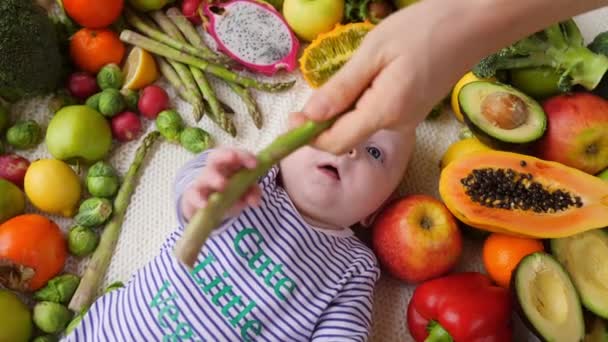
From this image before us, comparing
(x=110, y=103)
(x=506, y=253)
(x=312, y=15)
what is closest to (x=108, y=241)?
(x=110, y=103)

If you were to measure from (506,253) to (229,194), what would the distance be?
0.68 metres

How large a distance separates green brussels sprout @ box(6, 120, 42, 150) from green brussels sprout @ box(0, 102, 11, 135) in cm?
A: 2

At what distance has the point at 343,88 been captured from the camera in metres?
0.64

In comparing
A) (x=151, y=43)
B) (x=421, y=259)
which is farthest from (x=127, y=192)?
(x=421, y=259)

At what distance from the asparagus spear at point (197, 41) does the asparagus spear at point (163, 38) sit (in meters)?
0.04

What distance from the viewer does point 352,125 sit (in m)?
0.63

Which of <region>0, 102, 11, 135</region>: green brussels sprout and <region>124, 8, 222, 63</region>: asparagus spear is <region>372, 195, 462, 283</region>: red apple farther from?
<region>0, 102, 11, 135</region>: green brussels sprout

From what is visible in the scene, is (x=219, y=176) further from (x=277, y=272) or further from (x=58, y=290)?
(x=58, y=290)

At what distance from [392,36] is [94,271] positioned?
76cm

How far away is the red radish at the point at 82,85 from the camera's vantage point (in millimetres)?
1277

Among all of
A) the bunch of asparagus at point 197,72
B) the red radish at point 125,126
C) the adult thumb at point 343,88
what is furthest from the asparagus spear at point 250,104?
the adult thumb at point 343,88

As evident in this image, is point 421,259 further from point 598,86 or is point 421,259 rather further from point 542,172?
point 598,86

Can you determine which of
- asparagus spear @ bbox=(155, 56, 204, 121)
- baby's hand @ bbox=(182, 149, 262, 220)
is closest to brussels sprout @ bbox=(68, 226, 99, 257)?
asparagus spear @ bbox=(155, 56, 204, 121)

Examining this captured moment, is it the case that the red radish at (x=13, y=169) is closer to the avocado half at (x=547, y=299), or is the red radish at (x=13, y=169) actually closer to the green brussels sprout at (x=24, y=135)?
the green brussels sprout at (x=24, y=135)
